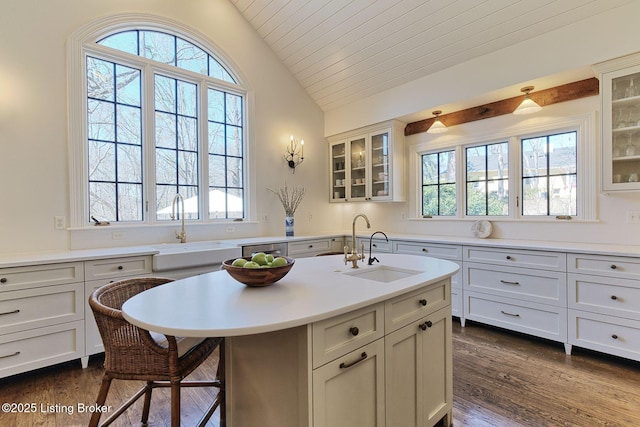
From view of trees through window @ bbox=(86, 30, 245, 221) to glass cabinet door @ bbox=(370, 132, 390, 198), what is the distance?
1779mm

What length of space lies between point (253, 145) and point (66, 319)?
2.65 m

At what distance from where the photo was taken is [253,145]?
163 inches

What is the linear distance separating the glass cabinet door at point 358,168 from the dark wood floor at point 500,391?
2.47 meters

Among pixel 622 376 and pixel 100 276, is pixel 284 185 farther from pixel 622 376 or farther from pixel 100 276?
pixel 622 376

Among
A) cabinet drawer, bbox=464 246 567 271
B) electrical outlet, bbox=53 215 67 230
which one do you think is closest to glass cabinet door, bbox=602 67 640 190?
cabinet drawer, bbox=464 246 567 271

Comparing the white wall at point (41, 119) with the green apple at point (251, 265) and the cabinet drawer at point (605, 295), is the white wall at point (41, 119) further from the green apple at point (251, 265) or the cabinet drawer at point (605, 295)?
the cabinet drawer at point (605, 295)

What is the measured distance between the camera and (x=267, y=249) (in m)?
3.54

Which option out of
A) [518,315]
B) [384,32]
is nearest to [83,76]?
[384,32]

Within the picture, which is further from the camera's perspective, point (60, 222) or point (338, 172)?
point (338, 172)

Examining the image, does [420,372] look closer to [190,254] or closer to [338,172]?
[190,254]

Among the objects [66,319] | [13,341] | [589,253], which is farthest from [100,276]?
[589,253]

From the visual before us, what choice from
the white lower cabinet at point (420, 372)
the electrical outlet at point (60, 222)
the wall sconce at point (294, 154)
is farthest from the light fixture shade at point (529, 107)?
the electrical outlet at point (60, 222)

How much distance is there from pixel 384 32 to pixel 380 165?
159 centimetres

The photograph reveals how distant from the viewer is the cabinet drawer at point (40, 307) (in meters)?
2.20
